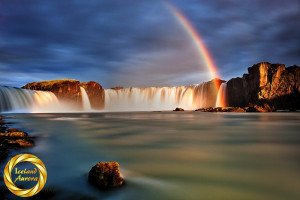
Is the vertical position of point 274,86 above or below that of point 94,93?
above

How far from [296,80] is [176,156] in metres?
79.5

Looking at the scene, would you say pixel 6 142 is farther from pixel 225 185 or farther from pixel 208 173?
pixel 225 185

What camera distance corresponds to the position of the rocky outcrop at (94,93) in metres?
94.0

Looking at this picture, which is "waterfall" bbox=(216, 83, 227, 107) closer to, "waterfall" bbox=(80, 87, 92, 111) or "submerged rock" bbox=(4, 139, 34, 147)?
"waterfall" bbox=(80, 87, 92, 111)

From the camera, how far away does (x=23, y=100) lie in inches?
2245

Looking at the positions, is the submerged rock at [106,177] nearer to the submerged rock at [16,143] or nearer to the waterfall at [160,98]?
the submerged rock at [16,143]

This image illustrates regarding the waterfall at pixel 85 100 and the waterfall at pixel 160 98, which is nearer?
the waterfall at pixel 160 98

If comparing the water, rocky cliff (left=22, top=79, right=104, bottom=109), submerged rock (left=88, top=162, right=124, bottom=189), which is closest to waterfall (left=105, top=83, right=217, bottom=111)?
rocky cliff (left=22, top=79, right=104, bottom=109)

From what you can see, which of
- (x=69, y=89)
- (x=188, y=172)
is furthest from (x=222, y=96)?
(x=188, y=172)

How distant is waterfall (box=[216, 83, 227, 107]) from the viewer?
278ft

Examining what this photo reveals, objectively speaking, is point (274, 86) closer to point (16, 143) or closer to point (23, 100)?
point (23, 100)

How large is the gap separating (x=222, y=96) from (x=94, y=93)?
42604mm

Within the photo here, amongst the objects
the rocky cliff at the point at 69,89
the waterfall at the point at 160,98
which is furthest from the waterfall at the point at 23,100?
the waterfall at the point at 160,98

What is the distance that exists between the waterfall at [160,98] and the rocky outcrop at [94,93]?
3.76 meters
